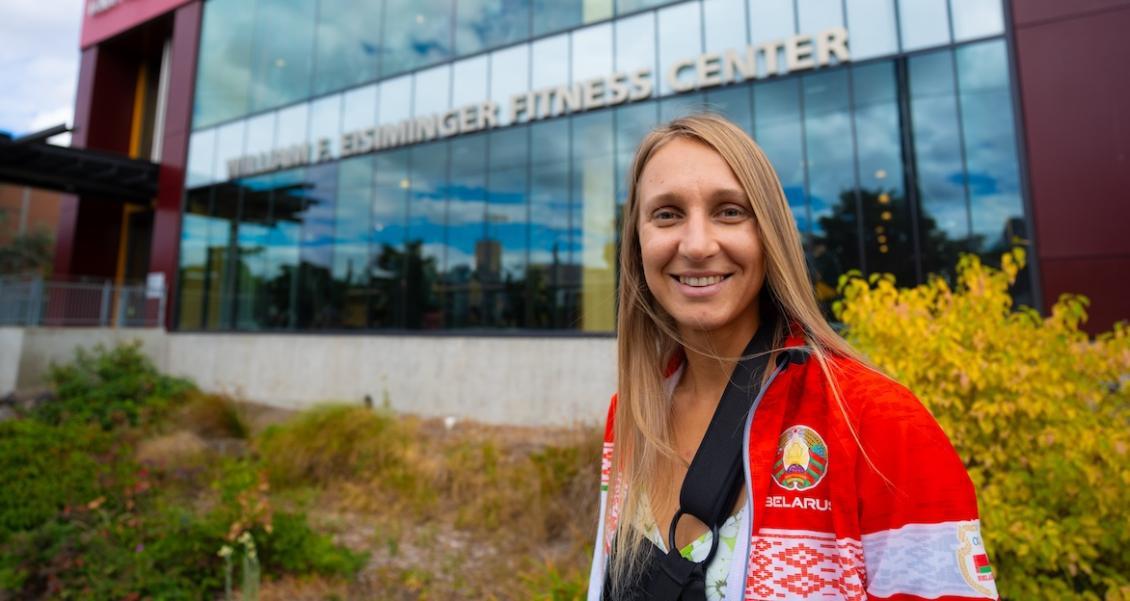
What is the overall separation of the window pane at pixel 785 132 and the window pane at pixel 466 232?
6.09 meters

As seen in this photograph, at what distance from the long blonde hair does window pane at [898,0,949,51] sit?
1042cm

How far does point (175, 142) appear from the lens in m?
18.9

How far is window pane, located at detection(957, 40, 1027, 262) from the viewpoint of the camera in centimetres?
869

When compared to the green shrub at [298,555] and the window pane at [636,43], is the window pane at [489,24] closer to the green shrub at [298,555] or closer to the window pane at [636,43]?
the window pane at [636,43]

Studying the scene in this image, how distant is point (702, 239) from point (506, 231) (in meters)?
11.6

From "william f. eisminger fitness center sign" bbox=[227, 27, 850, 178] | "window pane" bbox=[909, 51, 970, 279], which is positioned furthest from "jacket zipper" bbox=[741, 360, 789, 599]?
"william f. eisminger fitness center sign" bbox=[227, 27, 850, 178]

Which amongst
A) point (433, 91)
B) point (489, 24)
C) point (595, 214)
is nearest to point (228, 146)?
point (433, 91)

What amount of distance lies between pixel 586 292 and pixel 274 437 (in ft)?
20.3

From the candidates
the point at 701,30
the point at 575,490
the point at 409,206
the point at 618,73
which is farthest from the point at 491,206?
the point at 575,490

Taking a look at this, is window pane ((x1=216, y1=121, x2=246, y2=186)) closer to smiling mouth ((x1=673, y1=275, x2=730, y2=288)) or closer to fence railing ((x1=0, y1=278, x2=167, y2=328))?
fence railing ((x1=0, y1=278, x2=167, y2=328))

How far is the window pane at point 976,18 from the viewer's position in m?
8.97

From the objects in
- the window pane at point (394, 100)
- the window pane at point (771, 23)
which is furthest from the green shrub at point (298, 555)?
the window pane at point (394, 100)

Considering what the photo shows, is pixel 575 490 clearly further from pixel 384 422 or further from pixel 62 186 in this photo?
pixel 62 186

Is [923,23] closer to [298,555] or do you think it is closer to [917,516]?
[917,516]
